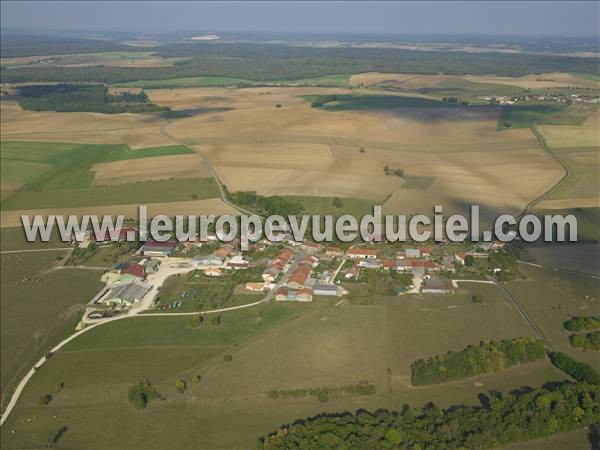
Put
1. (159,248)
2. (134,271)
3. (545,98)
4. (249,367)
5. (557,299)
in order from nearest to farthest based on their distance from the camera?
1. (249,367)
2. (557,299)
3. (134,271)
4. (159,248)
5. (545,98)

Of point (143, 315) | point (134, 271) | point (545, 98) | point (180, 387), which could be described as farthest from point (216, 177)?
point (545, 98)

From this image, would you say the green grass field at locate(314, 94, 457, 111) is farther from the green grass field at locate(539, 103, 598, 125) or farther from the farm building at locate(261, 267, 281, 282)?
the farm building at locate(261, 267, 281, 282)

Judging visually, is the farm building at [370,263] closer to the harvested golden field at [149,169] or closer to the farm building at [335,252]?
the farm building at [335,252]

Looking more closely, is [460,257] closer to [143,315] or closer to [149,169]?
[143,315]

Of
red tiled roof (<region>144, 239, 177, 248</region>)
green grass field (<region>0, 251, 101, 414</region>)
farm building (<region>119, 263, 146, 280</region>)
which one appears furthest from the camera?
red tiled roof (<region>144, 239, 177, 248</region>)

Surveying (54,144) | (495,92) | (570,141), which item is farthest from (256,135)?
(495,92)

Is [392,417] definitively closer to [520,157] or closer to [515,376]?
[515,376]

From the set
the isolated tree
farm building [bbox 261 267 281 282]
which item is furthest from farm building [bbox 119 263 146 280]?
the isolated tree
